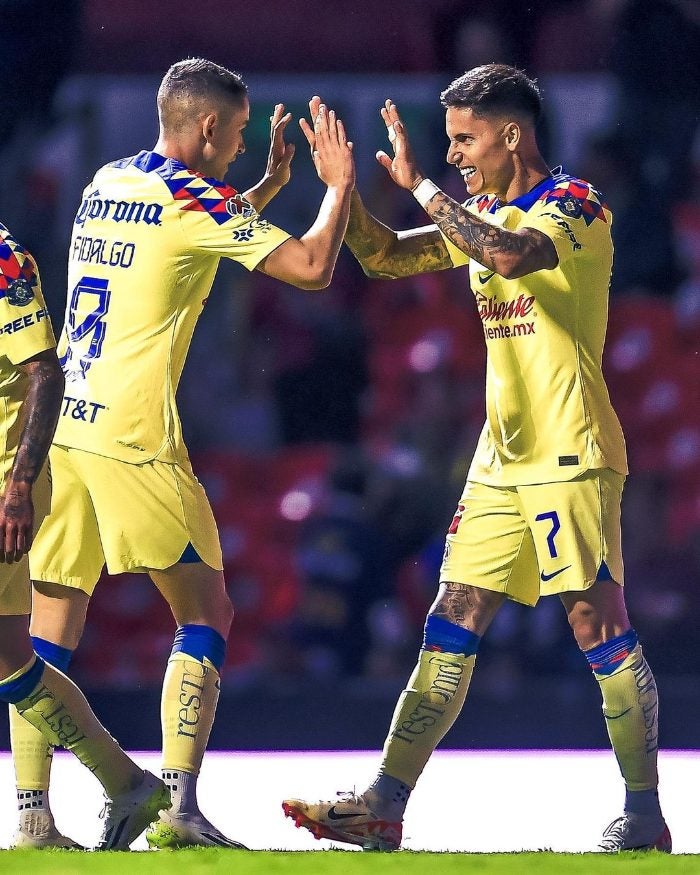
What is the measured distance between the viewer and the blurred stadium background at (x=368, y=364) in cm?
665

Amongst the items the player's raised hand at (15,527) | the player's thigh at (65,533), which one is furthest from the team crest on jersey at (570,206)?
the player's raised hand at (15,527)

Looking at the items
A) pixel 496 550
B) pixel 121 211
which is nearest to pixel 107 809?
pixel 496 550

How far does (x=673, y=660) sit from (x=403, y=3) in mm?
2720

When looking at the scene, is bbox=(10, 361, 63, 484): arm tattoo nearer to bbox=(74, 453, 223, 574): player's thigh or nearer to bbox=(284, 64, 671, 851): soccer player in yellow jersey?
bbox=(74, 453, 223, 574): player's thigh

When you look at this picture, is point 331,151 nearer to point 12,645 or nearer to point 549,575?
point 549,575

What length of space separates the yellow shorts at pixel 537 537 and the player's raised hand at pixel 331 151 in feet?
2.89

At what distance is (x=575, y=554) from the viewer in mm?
4352

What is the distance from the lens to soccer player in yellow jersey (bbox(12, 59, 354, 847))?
4.27 meters

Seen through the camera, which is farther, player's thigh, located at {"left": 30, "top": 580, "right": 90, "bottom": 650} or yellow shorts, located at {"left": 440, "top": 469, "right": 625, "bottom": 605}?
player's thigh, located at {"left": 30, "top": 580, "right": 90, "bottom": 650}

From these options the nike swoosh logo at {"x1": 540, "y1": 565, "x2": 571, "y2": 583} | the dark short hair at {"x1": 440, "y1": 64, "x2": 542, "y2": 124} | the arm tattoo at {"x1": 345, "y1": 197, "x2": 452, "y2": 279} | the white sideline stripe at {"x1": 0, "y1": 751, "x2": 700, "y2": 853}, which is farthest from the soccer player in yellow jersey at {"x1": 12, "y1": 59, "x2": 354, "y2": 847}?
the nike swoosh logo at {"x1": 540, "y1": 565, "x2": 571, "y2": 583}

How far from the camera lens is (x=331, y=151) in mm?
4426

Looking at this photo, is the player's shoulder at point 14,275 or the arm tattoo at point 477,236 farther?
the arm tattoo at point 477,236

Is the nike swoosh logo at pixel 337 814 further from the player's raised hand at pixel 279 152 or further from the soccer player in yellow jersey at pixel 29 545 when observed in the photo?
the player's raised hand at pixel 279 152

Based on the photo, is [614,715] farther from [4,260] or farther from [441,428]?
[441,428]
